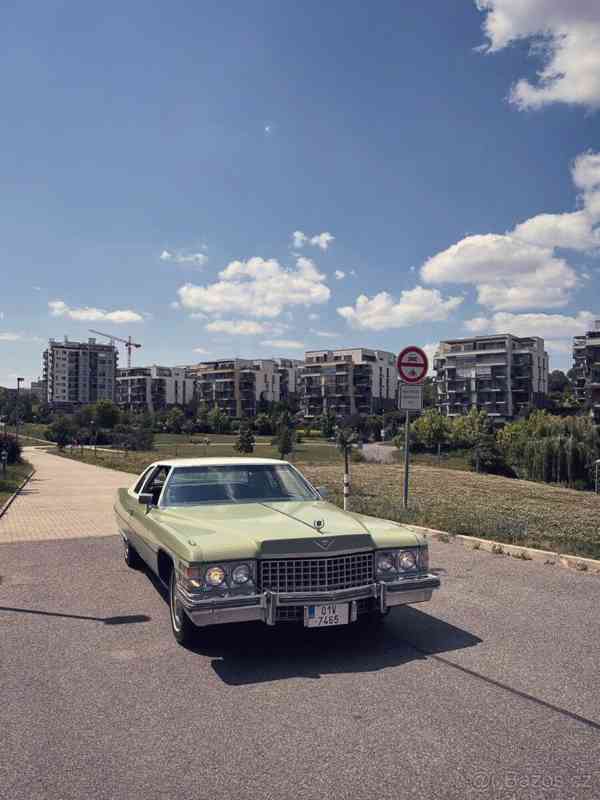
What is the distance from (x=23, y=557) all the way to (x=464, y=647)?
6.54m

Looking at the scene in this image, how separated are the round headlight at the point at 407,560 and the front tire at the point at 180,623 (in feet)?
5.84

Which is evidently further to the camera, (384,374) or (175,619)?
(384,374)

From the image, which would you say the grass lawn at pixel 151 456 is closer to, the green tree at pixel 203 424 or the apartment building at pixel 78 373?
the green tree at pixel 203 424

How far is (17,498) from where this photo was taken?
17938 millimetres

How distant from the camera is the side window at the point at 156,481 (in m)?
6.93

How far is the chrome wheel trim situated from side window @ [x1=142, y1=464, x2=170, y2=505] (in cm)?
135

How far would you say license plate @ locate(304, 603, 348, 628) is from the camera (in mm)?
4742

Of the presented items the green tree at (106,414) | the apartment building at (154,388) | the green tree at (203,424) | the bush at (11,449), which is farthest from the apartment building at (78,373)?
the bush at (11,449)

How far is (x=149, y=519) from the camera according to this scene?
6.25 meters

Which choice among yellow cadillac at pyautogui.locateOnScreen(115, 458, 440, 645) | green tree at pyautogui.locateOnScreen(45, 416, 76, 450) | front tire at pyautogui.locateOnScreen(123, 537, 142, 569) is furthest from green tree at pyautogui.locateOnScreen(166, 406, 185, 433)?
yellow cadillac at pyautogui.locateOnScreen(115, 458, 440, 645)

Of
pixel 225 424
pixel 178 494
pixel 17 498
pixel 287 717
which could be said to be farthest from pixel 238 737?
pixel 225 424

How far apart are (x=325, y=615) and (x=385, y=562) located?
72 centimetres

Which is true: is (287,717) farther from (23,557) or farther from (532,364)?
(532,364)

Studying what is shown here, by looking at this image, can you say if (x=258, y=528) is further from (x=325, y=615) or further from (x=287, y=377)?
(x=287, y=377)
